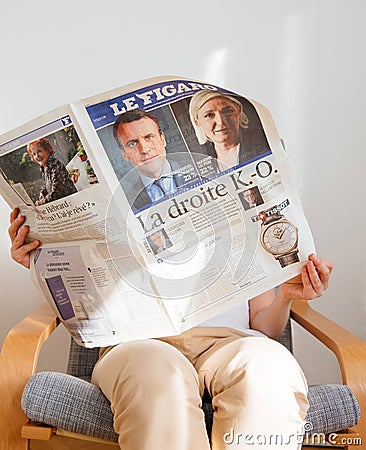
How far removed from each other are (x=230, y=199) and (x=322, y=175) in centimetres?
67

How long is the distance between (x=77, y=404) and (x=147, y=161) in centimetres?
42

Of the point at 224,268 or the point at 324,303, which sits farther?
the point at 324,303

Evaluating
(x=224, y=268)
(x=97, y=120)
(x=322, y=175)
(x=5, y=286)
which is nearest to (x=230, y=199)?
(x=224, y=268)

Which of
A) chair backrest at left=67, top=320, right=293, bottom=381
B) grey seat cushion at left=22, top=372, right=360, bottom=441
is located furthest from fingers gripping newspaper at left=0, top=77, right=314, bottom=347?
chair backrest at left=67, top=320, right=293, bottom=381

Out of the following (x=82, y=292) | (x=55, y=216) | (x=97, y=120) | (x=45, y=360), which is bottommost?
(x=45, y=360)

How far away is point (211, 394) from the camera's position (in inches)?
44.4

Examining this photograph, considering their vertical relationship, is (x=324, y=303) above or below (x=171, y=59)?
below

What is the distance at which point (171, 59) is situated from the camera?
168 cm

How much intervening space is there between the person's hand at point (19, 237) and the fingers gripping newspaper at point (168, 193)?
81 mm

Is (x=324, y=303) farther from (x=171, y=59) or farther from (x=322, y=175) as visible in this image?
(x=171, y=59)

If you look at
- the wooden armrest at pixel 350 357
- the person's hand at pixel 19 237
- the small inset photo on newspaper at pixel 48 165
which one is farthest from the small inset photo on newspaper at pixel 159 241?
the wooden armrest at pixel 350 357

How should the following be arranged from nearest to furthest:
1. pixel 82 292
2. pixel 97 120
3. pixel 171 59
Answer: pixel 97 120 < pixel 82 292 < pixel 171 59

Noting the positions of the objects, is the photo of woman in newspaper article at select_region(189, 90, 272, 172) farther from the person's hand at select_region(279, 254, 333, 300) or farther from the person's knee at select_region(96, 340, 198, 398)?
the person's knee at select_region(96, 340, 198, 398)

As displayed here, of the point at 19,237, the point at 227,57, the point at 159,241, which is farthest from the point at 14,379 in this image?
the point at 227,57
